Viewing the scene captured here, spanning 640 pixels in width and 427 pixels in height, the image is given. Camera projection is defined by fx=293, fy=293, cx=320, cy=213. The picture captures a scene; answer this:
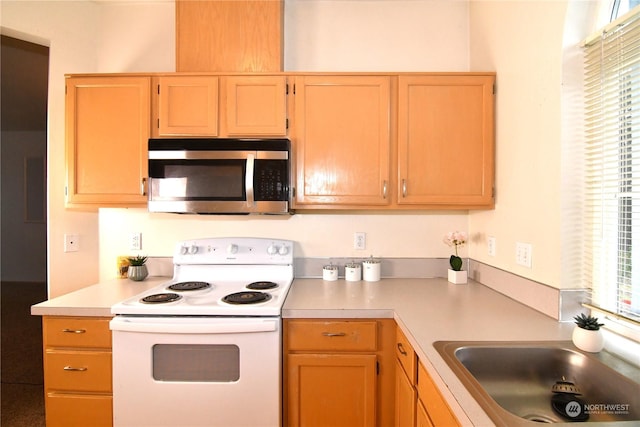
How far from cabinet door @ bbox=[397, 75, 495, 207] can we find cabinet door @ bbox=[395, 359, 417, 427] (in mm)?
933

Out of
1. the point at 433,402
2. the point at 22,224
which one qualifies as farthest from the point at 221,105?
the point at 22,224

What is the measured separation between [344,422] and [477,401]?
36.4 inches

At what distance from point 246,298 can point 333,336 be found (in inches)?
18.9

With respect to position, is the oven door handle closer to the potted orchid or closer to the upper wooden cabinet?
the potted orchid

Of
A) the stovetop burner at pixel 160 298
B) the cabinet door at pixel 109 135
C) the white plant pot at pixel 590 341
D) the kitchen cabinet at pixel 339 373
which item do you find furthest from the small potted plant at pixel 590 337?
the cabinet door at pixel 109 135

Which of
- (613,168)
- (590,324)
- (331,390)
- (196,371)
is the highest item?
(613,168)

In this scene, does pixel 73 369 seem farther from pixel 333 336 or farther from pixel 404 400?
pixel 404 400

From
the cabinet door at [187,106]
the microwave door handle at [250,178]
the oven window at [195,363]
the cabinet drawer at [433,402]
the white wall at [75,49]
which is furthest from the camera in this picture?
the white wall at [75,49]

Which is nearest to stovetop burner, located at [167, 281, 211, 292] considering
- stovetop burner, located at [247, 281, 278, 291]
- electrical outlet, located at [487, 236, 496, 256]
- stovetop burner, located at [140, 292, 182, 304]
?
stovetop burner, located at [140, 292, 182, 304]

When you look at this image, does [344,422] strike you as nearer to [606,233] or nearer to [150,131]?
[606,233]

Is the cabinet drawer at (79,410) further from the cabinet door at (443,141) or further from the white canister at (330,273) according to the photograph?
the cabinet door at (443,141)

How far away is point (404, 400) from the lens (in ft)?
4.16

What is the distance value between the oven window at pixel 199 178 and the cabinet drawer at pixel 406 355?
3.75 ft

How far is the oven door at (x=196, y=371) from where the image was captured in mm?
1358
